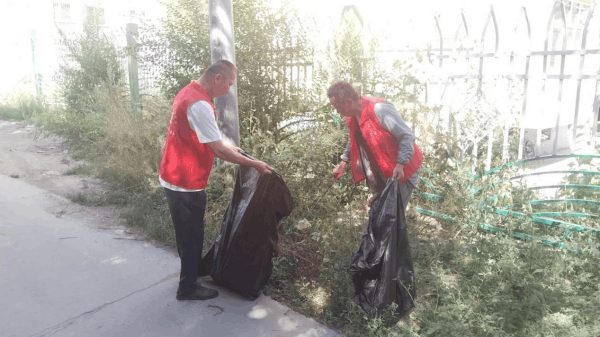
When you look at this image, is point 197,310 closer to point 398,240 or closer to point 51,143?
point 398,240

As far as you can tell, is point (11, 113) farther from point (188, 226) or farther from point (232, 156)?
point (232, 156)

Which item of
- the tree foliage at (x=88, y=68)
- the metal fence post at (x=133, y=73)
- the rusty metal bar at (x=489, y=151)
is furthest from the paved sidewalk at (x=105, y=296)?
the tree foliage at (x=88, y=68)

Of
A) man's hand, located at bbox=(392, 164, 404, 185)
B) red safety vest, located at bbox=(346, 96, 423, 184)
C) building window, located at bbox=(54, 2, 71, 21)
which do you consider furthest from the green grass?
man's hand, located at bbox=(392, 164, 404, 185)

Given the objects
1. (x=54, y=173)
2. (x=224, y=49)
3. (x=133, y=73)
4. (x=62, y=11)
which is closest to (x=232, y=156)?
(x=224, y=49)

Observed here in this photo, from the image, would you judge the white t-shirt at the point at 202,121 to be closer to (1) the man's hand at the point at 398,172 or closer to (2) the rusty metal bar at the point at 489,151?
(1) the man's hand at the point at 398,172

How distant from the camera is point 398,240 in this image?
2.98 metres

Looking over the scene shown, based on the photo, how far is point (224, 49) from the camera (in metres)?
4.25

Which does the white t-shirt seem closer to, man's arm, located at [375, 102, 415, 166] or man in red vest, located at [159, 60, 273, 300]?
man in red vest, located at [159, 60, 273, 300]

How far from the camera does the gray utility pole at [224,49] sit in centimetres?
419

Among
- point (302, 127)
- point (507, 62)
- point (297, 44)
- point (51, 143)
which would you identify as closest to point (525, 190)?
point (507, 62)

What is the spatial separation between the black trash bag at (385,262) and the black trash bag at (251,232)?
65 centimetres

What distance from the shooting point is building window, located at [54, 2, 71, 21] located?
20.4m

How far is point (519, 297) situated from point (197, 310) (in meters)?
2.18

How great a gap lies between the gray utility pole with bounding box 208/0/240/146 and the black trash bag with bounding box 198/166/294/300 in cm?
115
